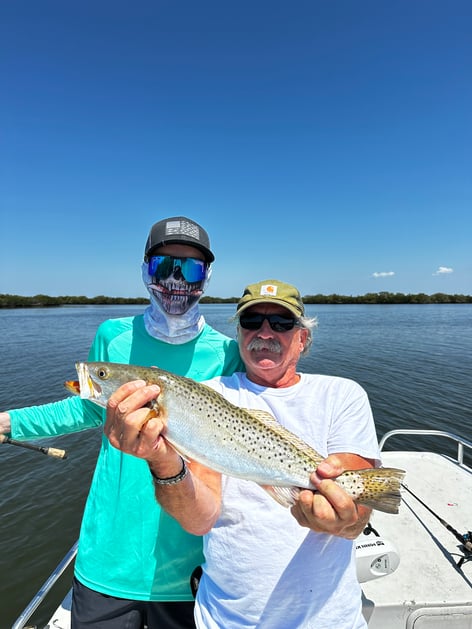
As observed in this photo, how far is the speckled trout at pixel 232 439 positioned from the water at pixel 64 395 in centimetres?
666

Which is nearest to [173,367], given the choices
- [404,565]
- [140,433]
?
[140,433]

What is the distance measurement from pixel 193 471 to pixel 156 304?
4.78 feet

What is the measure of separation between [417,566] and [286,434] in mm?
3162

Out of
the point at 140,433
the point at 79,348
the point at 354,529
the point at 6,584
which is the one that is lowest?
the point at 6,584

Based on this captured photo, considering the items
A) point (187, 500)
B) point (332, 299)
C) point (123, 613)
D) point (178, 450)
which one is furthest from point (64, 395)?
point (332, 299)

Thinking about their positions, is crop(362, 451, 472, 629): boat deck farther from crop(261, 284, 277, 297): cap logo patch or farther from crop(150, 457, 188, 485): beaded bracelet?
crop(261, 284, 277, 297): cap logo patch

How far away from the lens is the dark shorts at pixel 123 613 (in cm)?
268

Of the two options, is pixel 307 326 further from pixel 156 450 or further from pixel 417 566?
pixel 417 566

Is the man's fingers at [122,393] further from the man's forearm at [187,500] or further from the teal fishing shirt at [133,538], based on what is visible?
the teal fishing shirt at [133,538]

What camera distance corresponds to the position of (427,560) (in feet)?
13.4

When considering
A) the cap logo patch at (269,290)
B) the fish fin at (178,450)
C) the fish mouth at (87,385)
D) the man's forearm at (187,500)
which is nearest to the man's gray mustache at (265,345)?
the cap logo patch at (269,290)

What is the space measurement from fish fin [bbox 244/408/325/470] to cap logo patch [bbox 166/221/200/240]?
5.17 feet

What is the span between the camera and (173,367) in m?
3.01

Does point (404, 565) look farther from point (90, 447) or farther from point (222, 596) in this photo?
point (90, 447)
